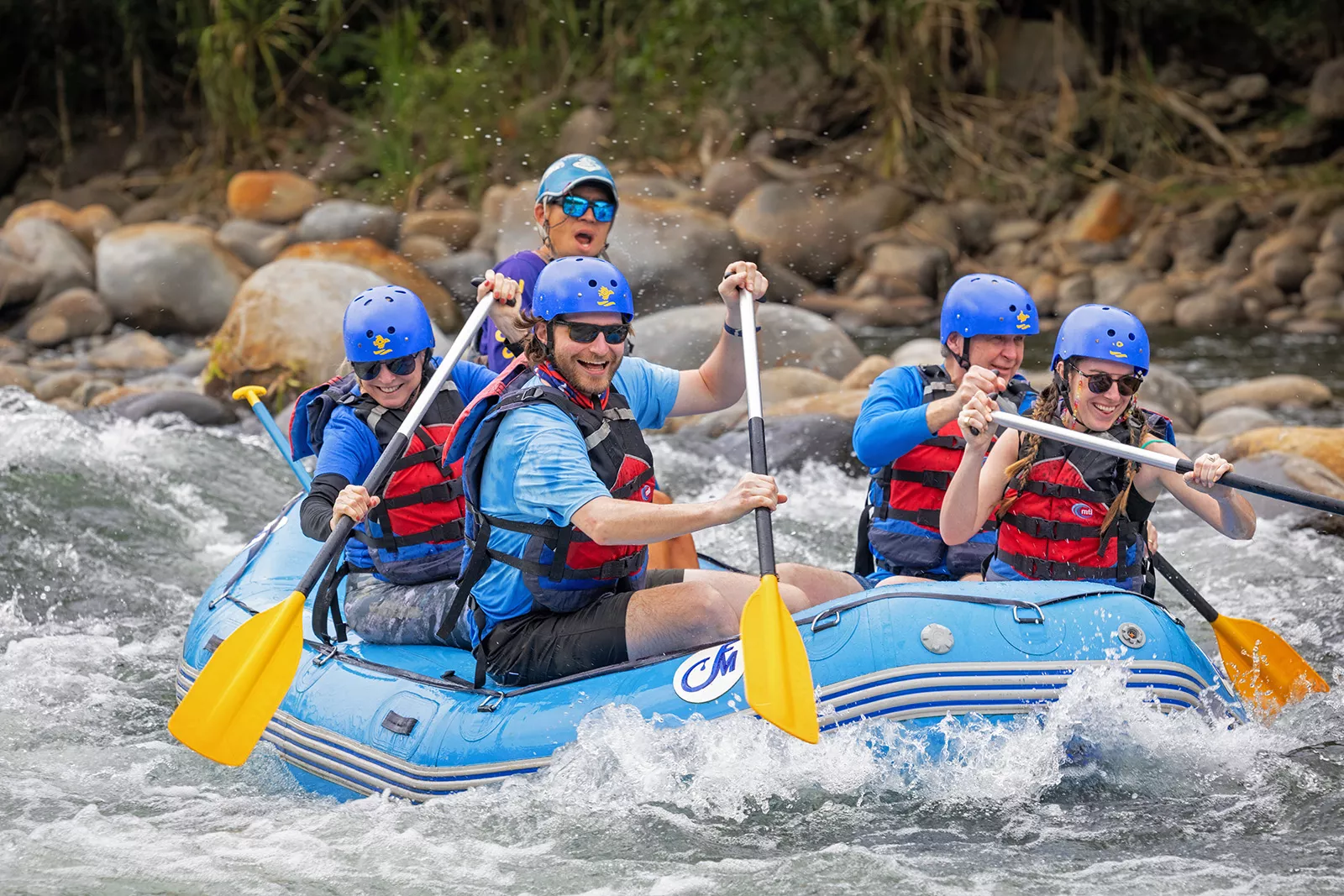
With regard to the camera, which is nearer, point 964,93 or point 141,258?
point 141,258

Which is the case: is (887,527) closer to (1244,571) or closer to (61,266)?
(1244,571)

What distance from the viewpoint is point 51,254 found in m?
13.2

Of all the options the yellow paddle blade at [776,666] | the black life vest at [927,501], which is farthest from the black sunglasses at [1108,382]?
the yellow paddle blade at [776,666]

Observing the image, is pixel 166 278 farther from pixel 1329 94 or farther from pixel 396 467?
pixel 1329 94

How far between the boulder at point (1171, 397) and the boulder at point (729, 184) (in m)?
5.70

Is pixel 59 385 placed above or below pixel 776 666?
above

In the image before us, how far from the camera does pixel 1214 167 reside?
14.7 m

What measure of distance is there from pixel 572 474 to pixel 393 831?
3.50 feet

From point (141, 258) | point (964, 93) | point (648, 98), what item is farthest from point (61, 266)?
point (964, 93)

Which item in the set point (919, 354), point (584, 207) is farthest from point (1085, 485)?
point (919, 354)

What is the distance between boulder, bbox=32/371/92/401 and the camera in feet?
35.0

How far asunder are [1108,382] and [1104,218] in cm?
1043

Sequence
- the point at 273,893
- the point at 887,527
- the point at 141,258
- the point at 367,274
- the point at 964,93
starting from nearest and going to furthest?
the point at 273,893, the point at 887,527, the point at 367,274, the point at 141,258, the point at 964,93

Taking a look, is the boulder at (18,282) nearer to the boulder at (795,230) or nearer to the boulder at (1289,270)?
the boulder at (795,230)
